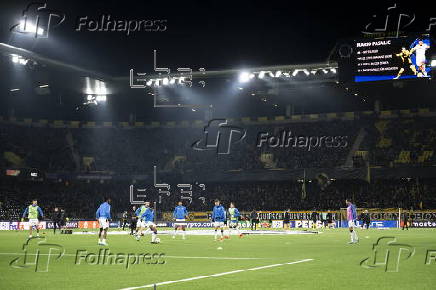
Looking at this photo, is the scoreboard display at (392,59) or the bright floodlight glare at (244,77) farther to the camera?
the bright floodlight glare at (244,77)

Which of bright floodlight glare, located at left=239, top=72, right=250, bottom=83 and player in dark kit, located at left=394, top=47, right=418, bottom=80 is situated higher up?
bright floodlight glare, located at left=239, top=72, right=250, bottom=83

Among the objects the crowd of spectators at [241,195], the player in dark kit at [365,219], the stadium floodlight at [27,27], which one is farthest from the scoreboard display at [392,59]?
the stadium floodlight at [27,27]

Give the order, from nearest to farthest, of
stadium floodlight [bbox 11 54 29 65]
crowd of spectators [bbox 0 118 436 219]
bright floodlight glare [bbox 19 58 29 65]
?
stadium floodlight [bbox 11 54 29 65] → bright floodlight glare [bbox 19 58 29 65] → crowd of spectators [bbox 0 118 436 219]

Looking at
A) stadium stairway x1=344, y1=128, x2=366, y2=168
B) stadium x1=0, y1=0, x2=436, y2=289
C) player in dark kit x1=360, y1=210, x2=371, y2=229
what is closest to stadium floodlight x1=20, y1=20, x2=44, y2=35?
stadium x1=0, y1=0, x2=436, y2=289

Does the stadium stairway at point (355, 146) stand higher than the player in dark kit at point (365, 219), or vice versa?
the stadium stairway at point (355, 146)

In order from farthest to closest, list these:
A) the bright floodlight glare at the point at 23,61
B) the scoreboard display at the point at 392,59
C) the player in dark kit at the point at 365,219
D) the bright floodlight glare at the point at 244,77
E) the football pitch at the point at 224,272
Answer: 1. the bright floodlight glare at the point at 244,77
2. the player in dark kit at the point at 365,219
3. the bright floodlight glare at the point at 23,61
4. the scoreboard display at the point at 392,59
5. the football pitch at the point at 224,272

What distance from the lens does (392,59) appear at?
4744cm

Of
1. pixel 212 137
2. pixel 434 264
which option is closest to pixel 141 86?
pixel 212 137

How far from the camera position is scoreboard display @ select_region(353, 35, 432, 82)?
4672 cm

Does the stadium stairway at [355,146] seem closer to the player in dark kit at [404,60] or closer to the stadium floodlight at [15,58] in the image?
the player in dark kit at [404,60]

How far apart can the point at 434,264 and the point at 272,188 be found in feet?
169

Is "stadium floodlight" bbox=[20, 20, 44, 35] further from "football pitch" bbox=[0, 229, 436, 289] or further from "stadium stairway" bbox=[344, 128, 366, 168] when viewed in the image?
"stadium stairway" bbox=[344, 128, 366, 168]

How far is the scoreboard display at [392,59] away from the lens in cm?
4672

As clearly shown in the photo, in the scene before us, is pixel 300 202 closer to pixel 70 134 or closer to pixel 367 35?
pixel 367 35
